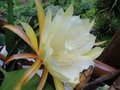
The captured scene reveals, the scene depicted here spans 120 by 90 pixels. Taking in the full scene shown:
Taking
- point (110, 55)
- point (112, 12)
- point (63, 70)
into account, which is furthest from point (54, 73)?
point (112, 12)

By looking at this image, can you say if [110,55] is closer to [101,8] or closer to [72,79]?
[72,79]

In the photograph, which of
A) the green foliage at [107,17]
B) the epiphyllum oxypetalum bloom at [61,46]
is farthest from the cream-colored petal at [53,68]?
the green foliage at [107,17]

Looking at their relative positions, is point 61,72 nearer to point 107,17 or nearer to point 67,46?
point 67,46

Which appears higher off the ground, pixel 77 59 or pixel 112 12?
pixel 77 59

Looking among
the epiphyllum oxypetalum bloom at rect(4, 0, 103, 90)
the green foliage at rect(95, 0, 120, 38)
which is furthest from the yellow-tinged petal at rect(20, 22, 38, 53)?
the green foliage at rect(95, 0, 120, 38)

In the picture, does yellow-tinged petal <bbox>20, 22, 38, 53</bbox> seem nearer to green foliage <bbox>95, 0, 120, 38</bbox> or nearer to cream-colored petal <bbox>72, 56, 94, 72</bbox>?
cream-colored petal <bbox>72, 56, 94, 72</bbox>

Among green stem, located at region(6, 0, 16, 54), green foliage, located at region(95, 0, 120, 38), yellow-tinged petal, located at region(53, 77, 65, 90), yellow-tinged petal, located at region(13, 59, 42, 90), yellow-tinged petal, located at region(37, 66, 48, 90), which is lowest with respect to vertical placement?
green foliage, located at region(95, 0, 120, 38)

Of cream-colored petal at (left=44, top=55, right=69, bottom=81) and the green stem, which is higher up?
the green stem

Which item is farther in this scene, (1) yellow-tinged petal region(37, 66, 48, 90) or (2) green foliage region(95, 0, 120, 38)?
(2) green foliage region(95, 0, 120, 38)
